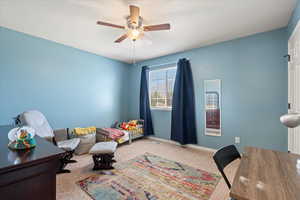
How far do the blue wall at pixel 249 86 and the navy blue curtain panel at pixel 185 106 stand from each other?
141 mm

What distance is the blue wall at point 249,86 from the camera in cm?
242

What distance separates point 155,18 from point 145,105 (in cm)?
255

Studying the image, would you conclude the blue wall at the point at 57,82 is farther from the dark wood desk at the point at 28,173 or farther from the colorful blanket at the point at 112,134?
the dark wood desk at the point at 28,173

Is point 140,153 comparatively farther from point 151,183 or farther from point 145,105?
point 145,105

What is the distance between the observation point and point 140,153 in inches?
118

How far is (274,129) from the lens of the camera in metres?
2.45

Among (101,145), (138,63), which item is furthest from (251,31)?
(101,145)

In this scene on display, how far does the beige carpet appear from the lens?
1.69 m

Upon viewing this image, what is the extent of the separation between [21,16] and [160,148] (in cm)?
364

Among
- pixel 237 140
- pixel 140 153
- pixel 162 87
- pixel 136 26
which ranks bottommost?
pixel 140 153

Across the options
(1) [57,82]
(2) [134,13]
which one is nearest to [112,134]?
(1) [57,82]

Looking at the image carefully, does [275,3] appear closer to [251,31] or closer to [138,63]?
[251,31]

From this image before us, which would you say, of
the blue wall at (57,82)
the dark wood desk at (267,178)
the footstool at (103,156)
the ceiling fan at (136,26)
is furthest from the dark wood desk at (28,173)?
the blue wall at (57,82)

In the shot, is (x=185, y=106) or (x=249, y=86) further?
(x=185, y=106)
